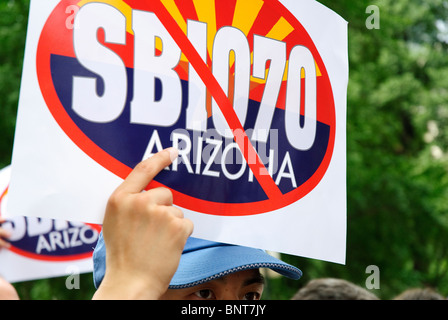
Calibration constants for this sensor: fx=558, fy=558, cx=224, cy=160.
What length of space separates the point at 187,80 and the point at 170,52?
92 millimetres

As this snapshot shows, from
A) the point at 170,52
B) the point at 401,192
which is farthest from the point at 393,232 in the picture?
the point at 170,52

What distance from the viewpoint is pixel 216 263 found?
1775mm

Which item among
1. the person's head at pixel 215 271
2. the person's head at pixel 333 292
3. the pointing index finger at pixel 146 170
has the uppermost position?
the pointing index finger at pixel 146 170

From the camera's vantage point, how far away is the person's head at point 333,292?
9.46ft

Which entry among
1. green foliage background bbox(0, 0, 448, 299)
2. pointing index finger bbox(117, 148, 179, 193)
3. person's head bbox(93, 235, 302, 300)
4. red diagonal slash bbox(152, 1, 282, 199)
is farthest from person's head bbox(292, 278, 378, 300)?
green foliage background bbox(0, 0, 448, 299)

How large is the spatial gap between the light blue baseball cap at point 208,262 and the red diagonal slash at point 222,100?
0.26 meters

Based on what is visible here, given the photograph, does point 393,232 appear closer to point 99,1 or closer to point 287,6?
point 287,6

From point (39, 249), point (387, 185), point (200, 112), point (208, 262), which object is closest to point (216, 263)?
point (208, 262)

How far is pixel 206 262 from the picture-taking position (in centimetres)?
178

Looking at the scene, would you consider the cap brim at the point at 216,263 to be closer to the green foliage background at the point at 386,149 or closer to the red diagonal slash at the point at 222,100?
the red diagonal slash at the point at 222,100

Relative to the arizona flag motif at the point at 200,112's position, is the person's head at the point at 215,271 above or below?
below

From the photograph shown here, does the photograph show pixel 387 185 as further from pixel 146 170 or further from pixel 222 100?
pixel 146 170

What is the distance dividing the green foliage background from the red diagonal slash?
4.16m

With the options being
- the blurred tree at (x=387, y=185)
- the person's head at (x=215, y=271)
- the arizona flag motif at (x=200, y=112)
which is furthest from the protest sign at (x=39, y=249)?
the blurred tree at (x=387, y=185)
